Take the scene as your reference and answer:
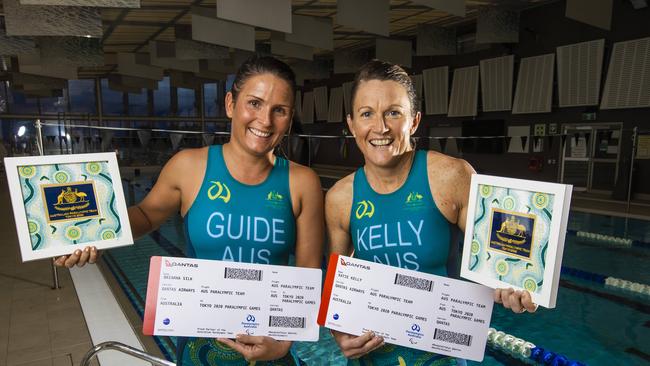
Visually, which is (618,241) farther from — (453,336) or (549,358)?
(453,336)

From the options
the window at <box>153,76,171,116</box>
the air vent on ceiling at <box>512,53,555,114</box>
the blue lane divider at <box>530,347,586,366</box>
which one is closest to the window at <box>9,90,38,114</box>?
the window at <box>153,76,171,116</box>

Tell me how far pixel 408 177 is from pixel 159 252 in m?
5.35

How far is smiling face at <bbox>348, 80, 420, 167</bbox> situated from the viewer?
1.30 m

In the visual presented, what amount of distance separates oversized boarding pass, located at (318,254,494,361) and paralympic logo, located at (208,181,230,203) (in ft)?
1.48

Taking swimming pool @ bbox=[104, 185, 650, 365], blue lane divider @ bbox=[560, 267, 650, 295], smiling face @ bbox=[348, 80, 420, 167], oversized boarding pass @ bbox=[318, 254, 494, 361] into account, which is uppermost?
smiling face @ bbox=[348, 80, 420, 167]

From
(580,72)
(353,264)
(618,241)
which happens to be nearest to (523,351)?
(353,264)

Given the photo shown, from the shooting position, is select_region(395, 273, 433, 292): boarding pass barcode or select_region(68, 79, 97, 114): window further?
select_region(68, 79, 97, 114): window

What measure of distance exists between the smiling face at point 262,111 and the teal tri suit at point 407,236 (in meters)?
0.39

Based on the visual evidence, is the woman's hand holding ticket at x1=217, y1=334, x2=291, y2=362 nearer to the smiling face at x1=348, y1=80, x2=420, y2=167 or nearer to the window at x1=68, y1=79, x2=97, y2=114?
the smiling face at x1=348, y1=80, x2=420, y2=167

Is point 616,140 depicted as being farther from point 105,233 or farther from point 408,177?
point 105,233

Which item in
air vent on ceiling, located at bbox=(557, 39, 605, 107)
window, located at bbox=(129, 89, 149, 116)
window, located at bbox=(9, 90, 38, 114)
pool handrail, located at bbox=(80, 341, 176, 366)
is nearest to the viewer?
pool handrail, located at bbox=(80, 341, 176, 366)

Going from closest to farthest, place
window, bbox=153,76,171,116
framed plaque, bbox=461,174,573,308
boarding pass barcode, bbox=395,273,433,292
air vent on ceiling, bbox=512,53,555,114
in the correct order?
framed plaque, bbox=461,174,573,308
boarding pass barcode, bbox=395,273,433,292
air vent on ceiling, bbox=512,53,555,114
window, bbox=153,76,171,116

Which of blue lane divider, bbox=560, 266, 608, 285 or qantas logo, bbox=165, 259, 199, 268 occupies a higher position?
qantas logo, bbox=165, 259, 199, 268

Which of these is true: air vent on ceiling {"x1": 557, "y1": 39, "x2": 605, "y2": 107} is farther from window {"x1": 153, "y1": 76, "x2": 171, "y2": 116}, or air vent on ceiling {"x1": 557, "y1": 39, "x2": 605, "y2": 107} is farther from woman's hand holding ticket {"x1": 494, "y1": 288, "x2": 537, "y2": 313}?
window {"x1": 153, "y1": 76, "x2": 171, "y2": 116}
